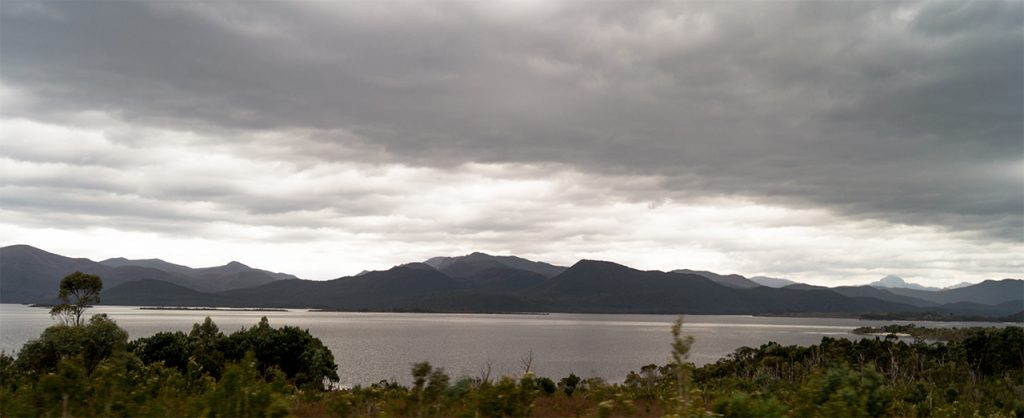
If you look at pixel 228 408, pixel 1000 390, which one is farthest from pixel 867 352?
pixel 228 408

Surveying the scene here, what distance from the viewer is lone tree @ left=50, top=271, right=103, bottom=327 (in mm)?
80756

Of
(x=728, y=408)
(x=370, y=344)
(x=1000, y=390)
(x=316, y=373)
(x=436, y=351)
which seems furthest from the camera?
(x=370, y=344)

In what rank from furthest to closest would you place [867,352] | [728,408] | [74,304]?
[867,352], [74,304], [728,408]

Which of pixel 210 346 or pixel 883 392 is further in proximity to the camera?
pixel 210 346

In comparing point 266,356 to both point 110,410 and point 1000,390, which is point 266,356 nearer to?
point 110,410

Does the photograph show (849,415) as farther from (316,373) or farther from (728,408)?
(316,373)

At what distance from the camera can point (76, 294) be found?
83.7m

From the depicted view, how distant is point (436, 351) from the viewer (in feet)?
490

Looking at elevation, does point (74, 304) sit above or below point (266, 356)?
above

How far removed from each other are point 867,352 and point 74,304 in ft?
344

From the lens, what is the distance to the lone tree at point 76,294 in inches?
3179

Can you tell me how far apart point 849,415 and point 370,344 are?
16510 cm

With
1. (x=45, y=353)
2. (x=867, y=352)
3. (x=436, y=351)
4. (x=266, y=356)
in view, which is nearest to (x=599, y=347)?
(x=436, y=351)

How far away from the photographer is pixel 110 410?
1511 cm
